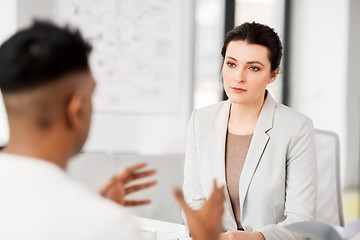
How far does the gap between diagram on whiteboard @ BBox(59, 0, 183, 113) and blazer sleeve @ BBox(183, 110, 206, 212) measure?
176 cm

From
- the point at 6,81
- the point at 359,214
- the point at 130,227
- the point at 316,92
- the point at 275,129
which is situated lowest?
the point at 359,214

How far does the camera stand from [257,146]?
1.82 m

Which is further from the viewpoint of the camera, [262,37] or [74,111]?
[262,37]

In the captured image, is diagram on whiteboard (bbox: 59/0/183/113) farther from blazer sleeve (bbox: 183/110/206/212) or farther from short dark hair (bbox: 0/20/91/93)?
short dark hair (bbox: 0/20/91/93)

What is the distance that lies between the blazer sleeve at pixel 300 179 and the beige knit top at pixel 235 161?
0.60 feet

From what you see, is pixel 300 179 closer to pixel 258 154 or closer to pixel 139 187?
pixel 258 154

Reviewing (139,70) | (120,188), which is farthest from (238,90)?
(139,70)

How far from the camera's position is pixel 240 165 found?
73.1 inches

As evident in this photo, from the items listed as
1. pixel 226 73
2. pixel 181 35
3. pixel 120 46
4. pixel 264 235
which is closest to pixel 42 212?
pixel 264 235

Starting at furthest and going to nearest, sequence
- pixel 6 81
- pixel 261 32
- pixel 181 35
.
→ 1. pixel 181 35
2. pixel 261 32
3. pixel 6 81

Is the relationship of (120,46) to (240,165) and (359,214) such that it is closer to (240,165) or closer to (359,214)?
(240,165)

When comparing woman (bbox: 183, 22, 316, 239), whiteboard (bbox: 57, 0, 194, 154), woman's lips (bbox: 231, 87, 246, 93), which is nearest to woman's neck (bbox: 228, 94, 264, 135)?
woman (bbox: 183, 22, 316, 239)

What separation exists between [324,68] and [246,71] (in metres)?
3.43

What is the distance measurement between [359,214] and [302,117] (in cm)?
324
